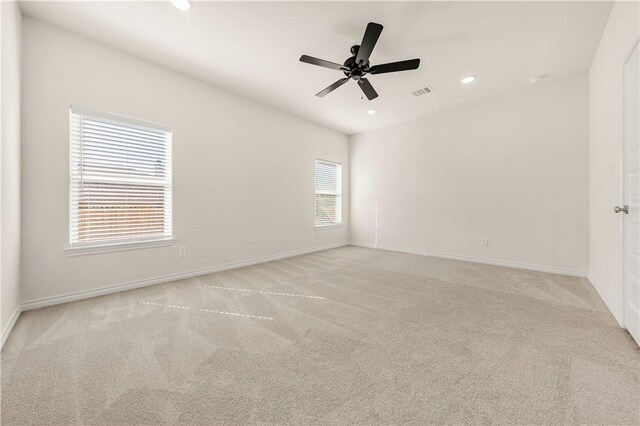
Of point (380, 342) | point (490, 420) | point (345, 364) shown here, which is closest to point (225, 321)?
point (345, 364)

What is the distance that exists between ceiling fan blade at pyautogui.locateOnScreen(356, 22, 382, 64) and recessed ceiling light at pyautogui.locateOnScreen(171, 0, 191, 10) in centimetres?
158

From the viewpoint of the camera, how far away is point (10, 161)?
202 cm

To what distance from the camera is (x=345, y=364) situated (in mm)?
1561

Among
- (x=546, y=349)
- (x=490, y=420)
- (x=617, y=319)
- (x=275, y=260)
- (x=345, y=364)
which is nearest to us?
(x=490, y=420)

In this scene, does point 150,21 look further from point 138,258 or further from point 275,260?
point 275,260

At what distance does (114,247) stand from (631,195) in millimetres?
4917

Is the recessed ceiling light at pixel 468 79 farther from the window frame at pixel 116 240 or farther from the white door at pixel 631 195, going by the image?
the window frame at pixel 116 240

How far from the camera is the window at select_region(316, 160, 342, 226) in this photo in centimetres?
561

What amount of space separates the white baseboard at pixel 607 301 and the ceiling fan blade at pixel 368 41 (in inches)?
123

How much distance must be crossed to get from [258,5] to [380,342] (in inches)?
119

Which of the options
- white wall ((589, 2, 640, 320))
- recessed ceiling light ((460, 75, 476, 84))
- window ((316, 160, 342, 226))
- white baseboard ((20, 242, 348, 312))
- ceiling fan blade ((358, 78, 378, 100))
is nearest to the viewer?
white wall ((589, 2, 640, 320))

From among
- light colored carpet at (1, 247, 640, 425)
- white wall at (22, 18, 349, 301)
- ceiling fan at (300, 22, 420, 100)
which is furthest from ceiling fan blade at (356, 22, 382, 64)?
light colored carpet at (1, 247, 640, 425)

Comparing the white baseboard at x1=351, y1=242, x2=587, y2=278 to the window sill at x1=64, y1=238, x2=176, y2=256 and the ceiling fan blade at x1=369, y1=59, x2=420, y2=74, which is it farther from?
the window sill at x1=64, y1=238, x2=176, y2=256

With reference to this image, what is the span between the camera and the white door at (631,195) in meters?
1.80
